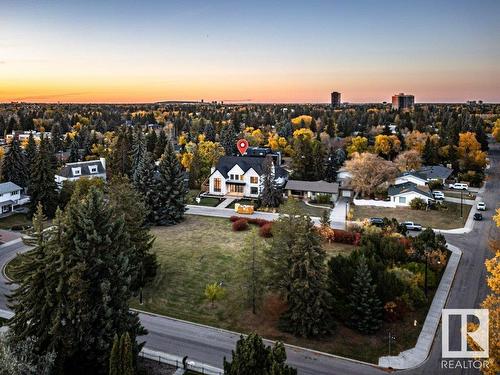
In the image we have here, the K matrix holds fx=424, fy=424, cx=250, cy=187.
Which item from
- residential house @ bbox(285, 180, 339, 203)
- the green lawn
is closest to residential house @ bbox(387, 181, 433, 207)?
residential house @ bbox(285, 180, 339, 203)

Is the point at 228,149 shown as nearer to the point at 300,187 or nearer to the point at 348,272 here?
the point at 300,187

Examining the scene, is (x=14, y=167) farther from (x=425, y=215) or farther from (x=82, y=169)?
(x=425, y=215)

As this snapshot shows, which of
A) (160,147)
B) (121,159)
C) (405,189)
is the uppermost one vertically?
(160,147)

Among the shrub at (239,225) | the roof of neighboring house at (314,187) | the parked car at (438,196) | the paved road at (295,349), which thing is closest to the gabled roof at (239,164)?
the roof of neighboring house at (314,187)

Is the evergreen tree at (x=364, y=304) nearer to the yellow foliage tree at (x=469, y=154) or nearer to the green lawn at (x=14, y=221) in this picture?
the green lawn at (x=14, y=221)

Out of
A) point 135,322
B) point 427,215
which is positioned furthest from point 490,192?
point 135,322

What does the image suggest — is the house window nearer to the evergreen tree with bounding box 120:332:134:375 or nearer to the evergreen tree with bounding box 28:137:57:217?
the evergreen tree with bounding box 28:137:57:217

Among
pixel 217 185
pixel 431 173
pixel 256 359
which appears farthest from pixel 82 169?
pixel 431 173
